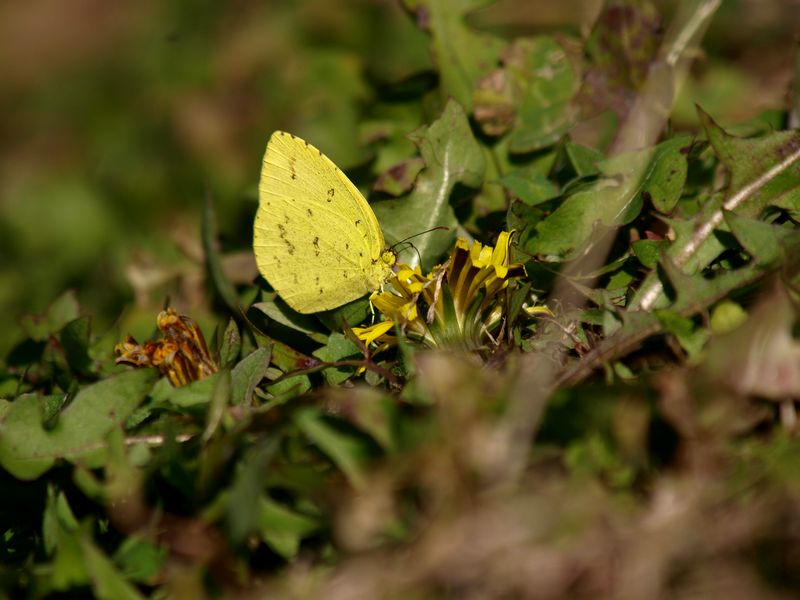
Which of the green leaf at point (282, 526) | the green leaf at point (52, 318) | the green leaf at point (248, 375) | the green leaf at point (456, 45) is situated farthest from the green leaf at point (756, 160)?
the green leaf at point (52, 318)

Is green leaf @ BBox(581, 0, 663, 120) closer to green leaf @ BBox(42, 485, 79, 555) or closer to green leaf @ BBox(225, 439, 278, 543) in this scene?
green leaf @ BBox(225, 439, 278, 543)

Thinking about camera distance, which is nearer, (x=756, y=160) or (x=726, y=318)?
(x=726, y=318)

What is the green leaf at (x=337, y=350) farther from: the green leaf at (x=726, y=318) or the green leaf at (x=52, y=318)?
the green leaf at (x=52, y=318)

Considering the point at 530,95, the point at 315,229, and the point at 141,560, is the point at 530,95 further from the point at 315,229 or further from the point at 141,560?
the point at 141,560

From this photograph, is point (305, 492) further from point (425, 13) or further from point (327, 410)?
point (425, 13)

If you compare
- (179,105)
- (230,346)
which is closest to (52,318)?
(230,346)

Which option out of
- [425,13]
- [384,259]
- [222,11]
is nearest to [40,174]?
[222,11]

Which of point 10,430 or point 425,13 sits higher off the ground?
point 425,13
